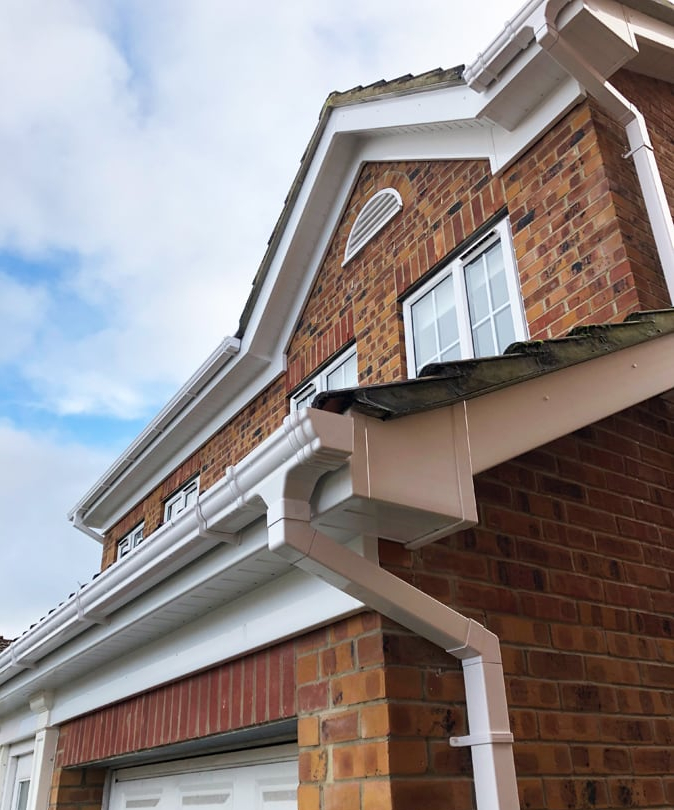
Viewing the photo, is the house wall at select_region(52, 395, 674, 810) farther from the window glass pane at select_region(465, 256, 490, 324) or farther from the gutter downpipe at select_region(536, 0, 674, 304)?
the window glass pane at select_region(465, 256, 490, 324)


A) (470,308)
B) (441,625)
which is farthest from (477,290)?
(441,625)

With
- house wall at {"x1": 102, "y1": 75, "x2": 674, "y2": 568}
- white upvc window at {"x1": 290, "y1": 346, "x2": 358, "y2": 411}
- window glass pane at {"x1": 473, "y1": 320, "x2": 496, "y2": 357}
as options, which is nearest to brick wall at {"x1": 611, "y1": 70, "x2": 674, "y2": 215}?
house wall at {"x1": 102, "y1": 75, "x2": 674, "y2": 568}

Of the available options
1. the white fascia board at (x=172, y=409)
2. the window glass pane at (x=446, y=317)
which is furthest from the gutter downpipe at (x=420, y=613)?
the white fascia board at (x=172, y=409)

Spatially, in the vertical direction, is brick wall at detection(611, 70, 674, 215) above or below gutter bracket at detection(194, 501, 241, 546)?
above

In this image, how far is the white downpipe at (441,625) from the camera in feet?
6.82

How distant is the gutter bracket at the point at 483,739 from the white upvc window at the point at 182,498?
6349mm

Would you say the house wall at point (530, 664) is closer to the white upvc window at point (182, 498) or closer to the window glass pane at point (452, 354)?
the window glass pane at point (452, 354)

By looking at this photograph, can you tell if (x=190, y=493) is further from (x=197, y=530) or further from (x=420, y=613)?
(x=420, y=613)

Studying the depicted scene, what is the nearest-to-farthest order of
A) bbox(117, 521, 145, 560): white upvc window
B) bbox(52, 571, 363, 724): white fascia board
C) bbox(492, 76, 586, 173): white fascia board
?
bbox(52, 571, 363, 724): white fascia board, bbox(492, 76, 586, 173): white fascia board, bbox(117, 521, 145, 560): white upvc window

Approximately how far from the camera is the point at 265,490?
218 centimetres

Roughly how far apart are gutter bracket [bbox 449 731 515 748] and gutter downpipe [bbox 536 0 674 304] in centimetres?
231

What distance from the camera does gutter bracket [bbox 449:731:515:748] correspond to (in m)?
2.16

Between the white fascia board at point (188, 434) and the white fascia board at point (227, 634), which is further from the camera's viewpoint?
the white fascia board at point (188, 434)

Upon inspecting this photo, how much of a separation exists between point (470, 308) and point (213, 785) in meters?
3.08
